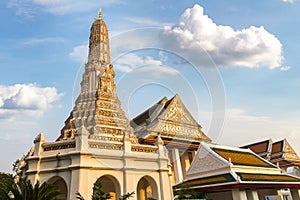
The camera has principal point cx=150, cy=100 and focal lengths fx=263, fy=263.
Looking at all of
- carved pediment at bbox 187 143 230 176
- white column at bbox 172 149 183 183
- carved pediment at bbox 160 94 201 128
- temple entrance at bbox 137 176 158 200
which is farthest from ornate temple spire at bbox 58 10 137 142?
carved pediment at bbox 160 94 201 128

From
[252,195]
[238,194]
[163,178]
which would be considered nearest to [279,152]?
[252,195]

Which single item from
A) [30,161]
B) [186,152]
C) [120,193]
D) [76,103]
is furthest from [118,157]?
[186,152]

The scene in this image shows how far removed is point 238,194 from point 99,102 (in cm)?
1494

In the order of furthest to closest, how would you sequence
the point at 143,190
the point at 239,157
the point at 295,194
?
the point at 295,194 < the point at 239,157 < the point at 143,190

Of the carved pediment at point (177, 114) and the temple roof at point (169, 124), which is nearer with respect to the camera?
the temple roof at point (169, 124)

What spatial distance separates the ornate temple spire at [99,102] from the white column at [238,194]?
9.32 metres

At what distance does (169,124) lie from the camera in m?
34.1

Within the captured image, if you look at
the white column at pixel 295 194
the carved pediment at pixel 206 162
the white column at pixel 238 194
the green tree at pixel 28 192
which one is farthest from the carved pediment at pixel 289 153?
the green tree at pixel 28 192

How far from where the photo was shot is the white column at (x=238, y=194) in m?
19.9

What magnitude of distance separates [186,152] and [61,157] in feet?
71.8

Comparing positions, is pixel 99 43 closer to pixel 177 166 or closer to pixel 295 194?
pixel 177 166

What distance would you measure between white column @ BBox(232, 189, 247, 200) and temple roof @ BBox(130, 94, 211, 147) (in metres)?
12.4

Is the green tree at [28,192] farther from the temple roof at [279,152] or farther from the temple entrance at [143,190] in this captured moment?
the temple roof at [279,152]

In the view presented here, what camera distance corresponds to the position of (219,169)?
22.4 m
